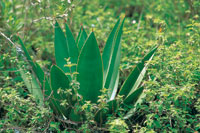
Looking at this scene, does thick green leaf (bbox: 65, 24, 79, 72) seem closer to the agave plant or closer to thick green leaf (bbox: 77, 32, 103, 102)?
the agave plant

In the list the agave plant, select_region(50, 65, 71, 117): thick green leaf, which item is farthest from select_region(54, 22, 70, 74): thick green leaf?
select_region(50, 65, 71, 117): thick green leaf

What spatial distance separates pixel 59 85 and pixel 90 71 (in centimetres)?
29

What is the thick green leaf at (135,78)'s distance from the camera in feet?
8.16

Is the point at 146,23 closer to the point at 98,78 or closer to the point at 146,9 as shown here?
the point at 146,9

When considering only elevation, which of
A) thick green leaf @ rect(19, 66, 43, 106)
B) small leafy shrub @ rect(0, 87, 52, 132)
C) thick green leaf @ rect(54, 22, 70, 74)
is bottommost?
small leafy shrub @ rect(0, 87, 52, 132)

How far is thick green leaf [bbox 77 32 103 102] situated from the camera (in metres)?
2.21

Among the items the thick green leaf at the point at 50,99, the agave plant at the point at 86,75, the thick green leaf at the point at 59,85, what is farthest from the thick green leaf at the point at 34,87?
the thick green leaf at the point at 59,85

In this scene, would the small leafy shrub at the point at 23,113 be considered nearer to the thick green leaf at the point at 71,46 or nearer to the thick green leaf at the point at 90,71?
the thick green leaf at the point at 90,71

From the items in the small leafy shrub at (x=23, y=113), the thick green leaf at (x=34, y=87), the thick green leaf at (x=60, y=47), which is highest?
the thick green leaf at (x=60, y=47)

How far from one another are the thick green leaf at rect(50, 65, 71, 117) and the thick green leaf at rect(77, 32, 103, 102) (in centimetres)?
13

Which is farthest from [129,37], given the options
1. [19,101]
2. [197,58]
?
[19,101]

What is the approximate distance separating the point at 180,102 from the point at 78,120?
908mm

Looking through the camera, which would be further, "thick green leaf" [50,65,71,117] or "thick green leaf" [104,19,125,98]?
"thick green leaf" [104,19,125,98]

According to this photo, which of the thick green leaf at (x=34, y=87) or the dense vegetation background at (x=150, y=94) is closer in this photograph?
the dense vegetation background at (x=150, y=94)
